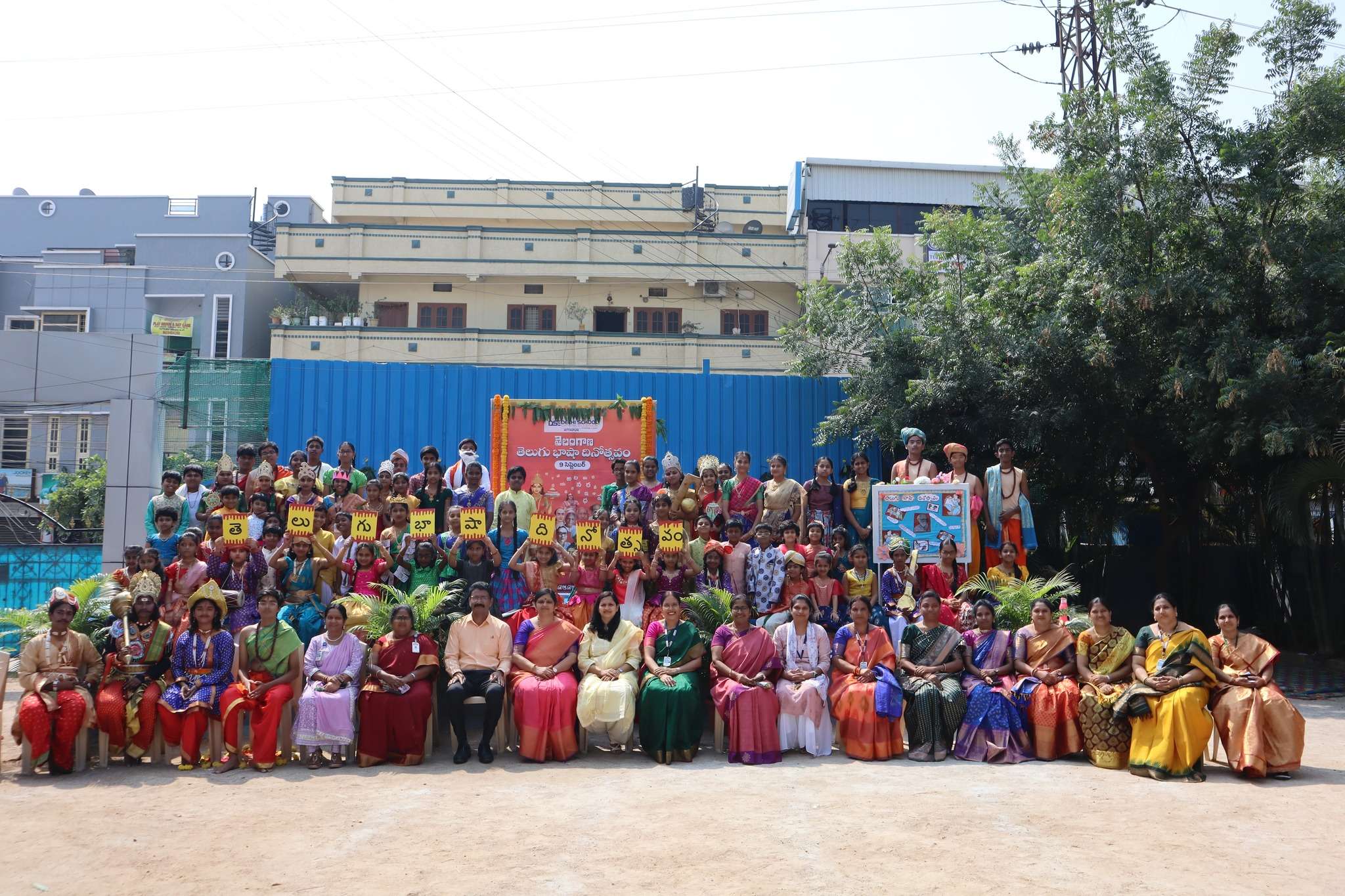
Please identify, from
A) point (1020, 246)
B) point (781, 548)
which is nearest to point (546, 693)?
point (781, 548)

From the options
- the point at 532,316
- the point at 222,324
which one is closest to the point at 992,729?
the point at 532,316

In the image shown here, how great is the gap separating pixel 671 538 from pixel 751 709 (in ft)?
5.80

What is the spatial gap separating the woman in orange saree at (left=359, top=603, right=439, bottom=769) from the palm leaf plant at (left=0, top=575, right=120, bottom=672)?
7.15 ft

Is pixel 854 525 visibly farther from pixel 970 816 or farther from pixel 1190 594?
pixel 1190 594

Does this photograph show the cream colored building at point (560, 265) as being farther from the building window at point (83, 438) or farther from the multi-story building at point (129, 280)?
the building window at point (83, 438)

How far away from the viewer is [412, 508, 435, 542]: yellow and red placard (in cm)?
941

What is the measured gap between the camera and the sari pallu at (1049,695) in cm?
814

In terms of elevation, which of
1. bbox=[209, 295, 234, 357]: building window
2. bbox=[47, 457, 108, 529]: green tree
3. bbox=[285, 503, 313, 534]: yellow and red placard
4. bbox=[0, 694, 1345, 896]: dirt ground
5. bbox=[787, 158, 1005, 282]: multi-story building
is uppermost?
bbox=[787, 158, 1005, 282]: multi-story building

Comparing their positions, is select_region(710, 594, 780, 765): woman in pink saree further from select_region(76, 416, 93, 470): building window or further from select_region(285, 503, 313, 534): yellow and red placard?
select_region(76, 416, 93, 470): building window

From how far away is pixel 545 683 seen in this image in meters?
8.34

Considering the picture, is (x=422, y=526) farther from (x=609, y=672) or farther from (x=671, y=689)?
(x=671, y=689)

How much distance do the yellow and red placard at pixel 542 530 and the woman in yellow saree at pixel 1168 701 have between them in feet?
15.5

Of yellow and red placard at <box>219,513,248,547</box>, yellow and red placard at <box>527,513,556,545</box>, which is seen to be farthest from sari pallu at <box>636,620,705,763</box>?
yellow and red placard at <box>219,513,248,547</box>

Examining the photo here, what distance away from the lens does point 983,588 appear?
9.30 metres
